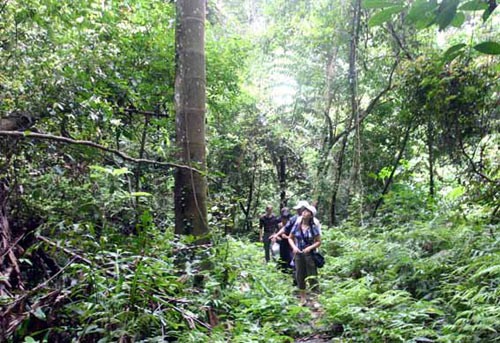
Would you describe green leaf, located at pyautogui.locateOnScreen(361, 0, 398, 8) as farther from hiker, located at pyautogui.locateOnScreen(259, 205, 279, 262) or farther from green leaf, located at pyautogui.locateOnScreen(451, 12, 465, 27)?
hiker, located at pyautogui.locateOnScreen(259, 205, 279, 262)

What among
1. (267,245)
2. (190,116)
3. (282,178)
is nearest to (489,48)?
(190,116)

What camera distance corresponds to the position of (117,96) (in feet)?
20.2

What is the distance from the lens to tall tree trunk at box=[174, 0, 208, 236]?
5207 mm

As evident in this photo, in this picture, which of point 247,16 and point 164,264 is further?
point 247,16

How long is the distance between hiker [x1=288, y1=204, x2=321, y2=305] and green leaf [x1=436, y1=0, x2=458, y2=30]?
5.57m

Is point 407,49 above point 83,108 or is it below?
above

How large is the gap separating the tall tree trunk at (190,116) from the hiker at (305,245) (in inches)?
86.3

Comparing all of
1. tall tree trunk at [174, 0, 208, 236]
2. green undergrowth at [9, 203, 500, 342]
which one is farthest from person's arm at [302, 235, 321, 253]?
tall tree trunk at [174, 0, 208, 236]

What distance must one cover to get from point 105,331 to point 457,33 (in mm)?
11929

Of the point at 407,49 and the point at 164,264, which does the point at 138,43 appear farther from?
the point at 407,49

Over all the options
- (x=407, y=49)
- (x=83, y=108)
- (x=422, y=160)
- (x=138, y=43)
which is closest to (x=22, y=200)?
(x=83, y=108)

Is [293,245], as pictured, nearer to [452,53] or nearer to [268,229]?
[268,229]

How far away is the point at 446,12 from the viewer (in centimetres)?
144

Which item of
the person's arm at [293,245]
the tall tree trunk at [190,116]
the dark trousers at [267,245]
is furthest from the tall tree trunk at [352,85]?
the tall tree trunk at [190,116]
